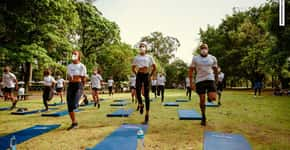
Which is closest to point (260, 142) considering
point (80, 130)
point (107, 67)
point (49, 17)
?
point (80, 130)

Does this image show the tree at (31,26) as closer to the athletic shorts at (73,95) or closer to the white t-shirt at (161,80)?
the white t-shirt at (161,80)

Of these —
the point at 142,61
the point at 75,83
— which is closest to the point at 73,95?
the point at 75,83

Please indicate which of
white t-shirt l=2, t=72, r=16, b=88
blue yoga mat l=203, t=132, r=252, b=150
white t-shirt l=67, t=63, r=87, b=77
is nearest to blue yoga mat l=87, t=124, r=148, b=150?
blue yoga mat l=203, t=132, r=252, b=150

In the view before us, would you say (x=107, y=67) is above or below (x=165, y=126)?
above

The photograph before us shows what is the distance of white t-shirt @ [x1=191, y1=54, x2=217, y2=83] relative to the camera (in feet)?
22.3

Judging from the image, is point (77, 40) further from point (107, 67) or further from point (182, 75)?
point (182, 75)

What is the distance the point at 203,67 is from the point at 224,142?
8.35ft

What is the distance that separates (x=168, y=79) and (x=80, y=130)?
61.3 m

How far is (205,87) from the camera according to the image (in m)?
6.78

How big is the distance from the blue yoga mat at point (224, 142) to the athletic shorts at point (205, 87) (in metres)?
1.48

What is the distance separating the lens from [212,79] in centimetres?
681

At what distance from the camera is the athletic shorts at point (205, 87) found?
6766 mm

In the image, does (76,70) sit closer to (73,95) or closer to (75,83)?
(75,83)

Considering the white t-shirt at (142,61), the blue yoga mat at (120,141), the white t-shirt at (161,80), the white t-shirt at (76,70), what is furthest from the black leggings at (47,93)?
the white t-shirt at (161,80)
